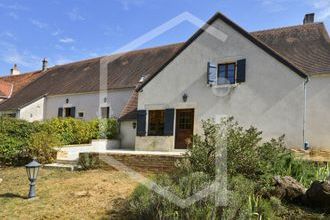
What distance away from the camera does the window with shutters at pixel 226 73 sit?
1525 cm

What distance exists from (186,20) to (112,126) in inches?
323

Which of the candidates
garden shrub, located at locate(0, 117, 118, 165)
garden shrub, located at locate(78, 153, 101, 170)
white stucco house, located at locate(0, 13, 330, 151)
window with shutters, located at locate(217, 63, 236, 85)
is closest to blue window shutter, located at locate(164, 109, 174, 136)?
white stucco house, located at locate(0, 13, 330, 151)

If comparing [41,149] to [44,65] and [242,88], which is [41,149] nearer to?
[242,88]

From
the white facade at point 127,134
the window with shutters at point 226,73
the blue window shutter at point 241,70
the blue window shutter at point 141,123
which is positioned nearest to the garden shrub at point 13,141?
the blue window shutter at point 141,123

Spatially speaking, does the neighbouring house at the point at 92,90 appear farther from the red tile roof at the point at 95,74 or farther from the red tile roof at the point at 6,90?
the red tile roof at the point at 6,90

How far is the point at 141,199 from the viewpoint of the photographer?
617 centimetres

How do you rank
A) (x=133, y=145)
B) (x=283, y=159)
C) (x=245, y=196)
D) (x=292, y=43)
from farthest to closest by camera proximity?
(x=133, y=145) → (x=292, y=43) → (x=283, y=159) → (x=245, y=196)

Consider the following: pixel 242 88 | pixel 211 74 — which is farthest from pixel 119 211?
pixel 211 74

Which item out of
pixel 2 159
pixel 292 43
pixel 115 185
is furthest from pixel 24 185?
pixel 292 43

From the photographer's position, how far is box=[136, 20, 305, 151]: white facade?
13.8 meters

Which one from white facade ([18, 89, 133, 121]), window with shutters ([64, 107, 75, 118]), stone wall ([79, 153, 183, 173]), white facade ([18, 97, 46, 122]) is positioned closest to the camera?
stone wall ([79, 153, 183, 173])

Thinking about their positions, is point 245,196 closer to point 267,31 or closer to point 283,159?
point 283,159

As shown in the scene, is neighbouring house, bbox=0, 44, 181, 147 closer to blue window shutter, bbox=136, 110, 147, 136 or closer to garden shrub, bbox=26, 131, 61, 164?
blue window shutter, bbox=136, 110, 147, 136

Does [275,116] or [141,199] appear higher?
[275,116]
